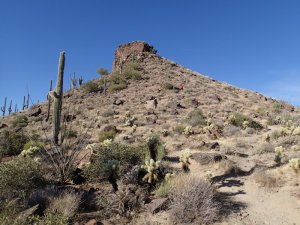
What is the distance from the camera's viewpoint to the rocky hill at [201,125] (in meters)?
9.49

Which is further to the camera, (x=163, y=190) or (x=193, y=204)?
(x=163, y=190)

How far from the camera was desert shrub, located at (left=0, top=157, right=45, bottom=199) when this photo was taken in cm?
864

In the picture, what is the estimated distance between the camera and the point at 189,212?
25.9 ft

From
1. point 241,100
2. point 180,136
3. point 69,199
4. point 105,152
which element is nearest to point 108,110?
point 180,136

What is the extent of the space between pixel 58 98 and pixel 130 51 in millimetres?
33866

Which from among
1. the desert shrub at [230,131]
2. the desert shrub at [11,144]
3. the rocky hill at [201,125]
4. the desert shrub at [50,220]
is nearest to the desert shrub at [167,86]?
the rocky hill at [201,125]

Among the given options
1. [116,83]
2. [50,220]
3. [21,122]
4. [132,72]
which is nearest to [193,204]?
[50,220]

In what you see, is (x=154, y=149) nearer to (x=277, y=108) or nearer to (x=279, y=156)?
(x=279, y=156)

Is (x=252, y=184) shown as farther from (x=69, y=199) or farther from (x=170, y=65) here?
(x=170, y=65)

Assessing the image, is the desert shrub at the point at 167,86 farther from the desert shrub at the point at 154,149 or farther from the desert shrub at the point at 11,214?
the desert shrub at the point at 11,214

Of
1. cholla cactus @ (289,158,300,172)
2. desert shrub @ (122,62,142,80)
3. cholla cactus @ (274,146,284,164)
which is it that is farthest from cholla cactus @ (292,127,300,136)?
desert shrub @ (122,62,142,80)

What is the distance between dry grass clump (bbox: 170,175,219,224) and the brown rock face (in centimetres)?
3775

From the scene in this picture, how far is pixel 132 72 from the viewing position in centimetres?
3897

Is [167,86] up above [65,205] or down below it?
above
